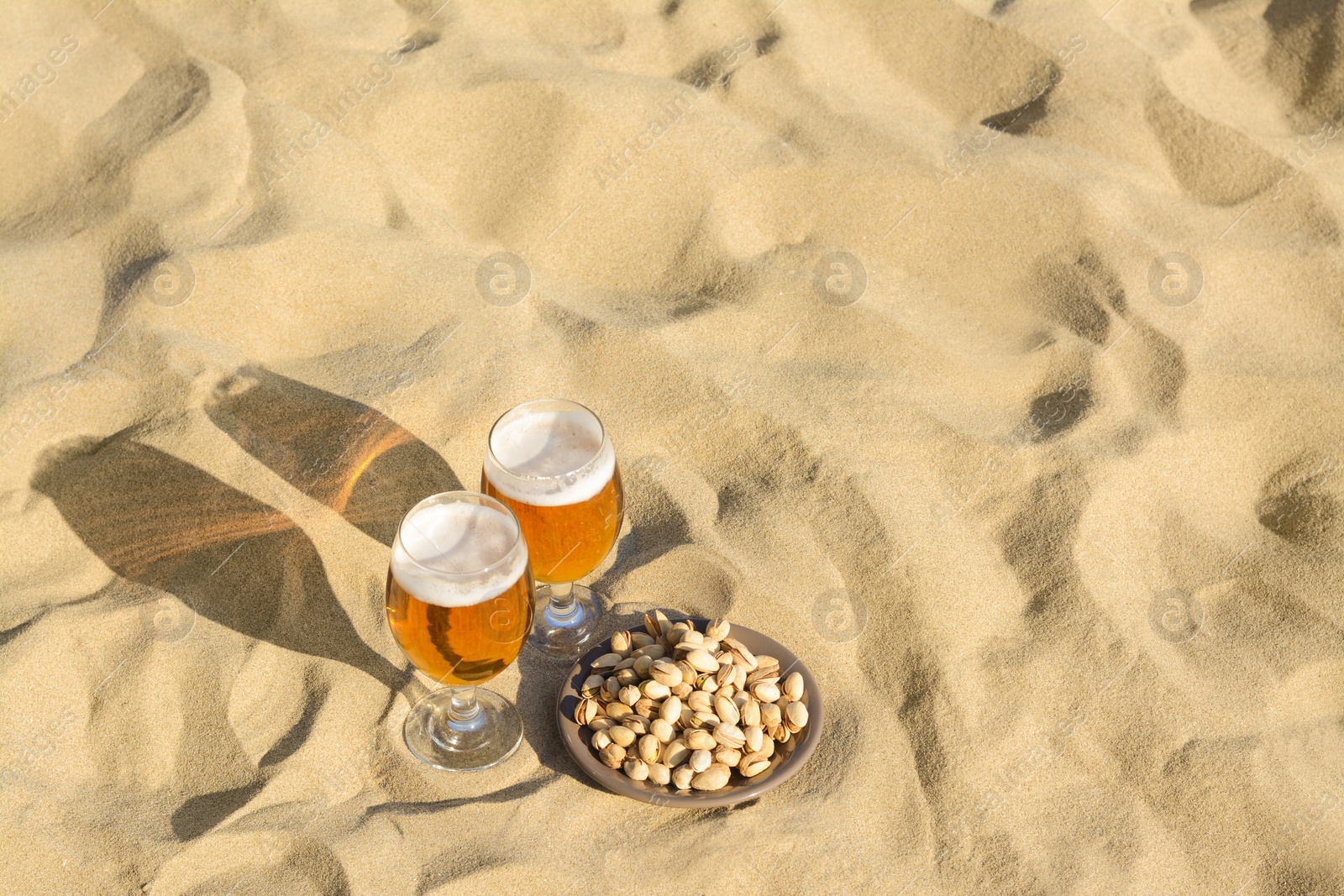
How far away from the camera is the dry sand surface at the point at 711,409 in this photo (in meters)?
2.36

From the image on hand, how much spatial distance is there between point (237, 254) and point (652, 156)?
1273mm

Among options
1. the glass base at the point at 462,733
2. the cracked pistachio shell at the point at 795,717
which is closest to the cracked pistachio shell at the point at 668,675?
the cracked pistachio shell at the point at 795,717

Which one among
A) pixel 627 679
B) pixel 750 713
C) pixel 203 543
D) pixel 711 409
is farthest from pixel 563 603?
pixel 203 543

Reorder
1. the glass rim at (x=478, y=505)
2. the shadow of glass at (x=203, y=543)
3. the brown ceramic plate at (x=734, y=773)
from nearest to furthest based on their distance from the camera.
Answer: the glass rim at (x=478, y=505), the brown ceramic plate at (x=734, y=773), the shadow of glass at (x=203, y=543)

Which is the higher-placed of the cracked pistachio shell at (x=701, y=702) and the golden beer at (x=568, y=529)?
the golden beer at (x=568, y=529)

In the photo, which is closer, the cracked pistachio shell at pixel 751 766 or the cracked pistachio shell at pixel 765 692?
the cracked pistachio shell at pixel 751 766

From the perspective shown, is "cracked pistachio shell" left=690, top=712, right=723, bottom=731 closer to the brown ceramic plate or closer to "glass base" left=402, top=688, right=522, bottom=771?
the brown ceramic plate

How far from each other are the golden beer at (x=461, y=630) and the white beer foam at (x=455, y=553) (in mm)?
20

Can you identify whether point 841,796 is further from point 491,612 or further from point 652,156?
point 652,156

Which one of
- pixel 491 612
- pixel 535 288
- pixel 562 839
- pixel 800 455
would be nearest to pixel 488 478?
pixel 491 612

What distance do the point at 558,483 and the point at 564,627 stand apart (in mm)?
504

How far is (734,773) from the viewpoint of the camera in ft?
7.62

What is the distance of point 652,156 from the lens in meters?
3.72

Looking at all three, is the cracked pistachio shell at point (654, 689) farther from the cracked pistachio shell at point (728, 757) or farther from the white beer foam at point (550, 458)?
the white beer foam at point (550, 458)
